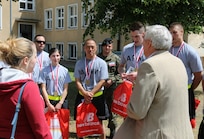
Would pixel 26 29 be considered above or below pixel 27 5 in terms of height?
below

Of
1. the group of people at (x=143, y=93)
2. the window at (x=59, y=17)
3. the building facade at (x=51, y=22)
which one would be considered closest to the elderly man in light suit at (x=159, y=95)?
the group of people at (x=143, y=93)

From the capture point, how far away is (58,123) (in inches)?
190

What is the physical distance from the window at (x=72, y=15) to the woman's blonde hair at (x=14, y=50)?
26.1 meters

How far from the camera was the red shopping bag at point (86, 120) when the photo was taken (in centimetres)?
504

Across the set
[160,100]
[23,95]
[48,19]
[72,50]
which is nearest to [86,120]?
[160,100]

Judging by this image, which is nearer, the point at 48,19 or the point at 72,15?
the point at 72,15

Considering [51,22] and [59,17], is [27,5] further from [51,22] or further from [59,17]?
[59,17]

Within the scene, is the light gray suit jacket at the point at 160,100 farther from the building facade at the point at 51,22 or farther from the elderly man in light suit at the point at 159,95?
the building facade at the point at 51,22

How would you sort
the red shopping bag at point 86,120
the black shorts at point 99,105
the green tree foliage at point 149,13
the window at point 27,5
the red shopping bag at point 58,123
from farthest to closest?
the window at point 27,5 → the green tree foliage at point 149,13 → the black shorts at point 99,105 → the red shopping bag at point 86,120 → the red shopping bag at point 58,123

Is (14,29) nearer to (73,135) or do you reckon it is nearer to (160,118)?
(73,135)

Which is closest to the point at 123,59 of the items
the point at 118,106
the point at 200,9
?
the point at 118,106

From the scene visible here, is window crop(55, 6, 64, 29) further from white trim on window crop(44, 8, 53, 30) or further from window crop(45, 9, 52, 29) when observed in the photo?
window crop(45, 9, 52, 29)

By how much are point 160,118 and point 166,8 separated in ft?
20.1

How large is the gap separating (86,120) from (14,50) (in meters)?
2.83
